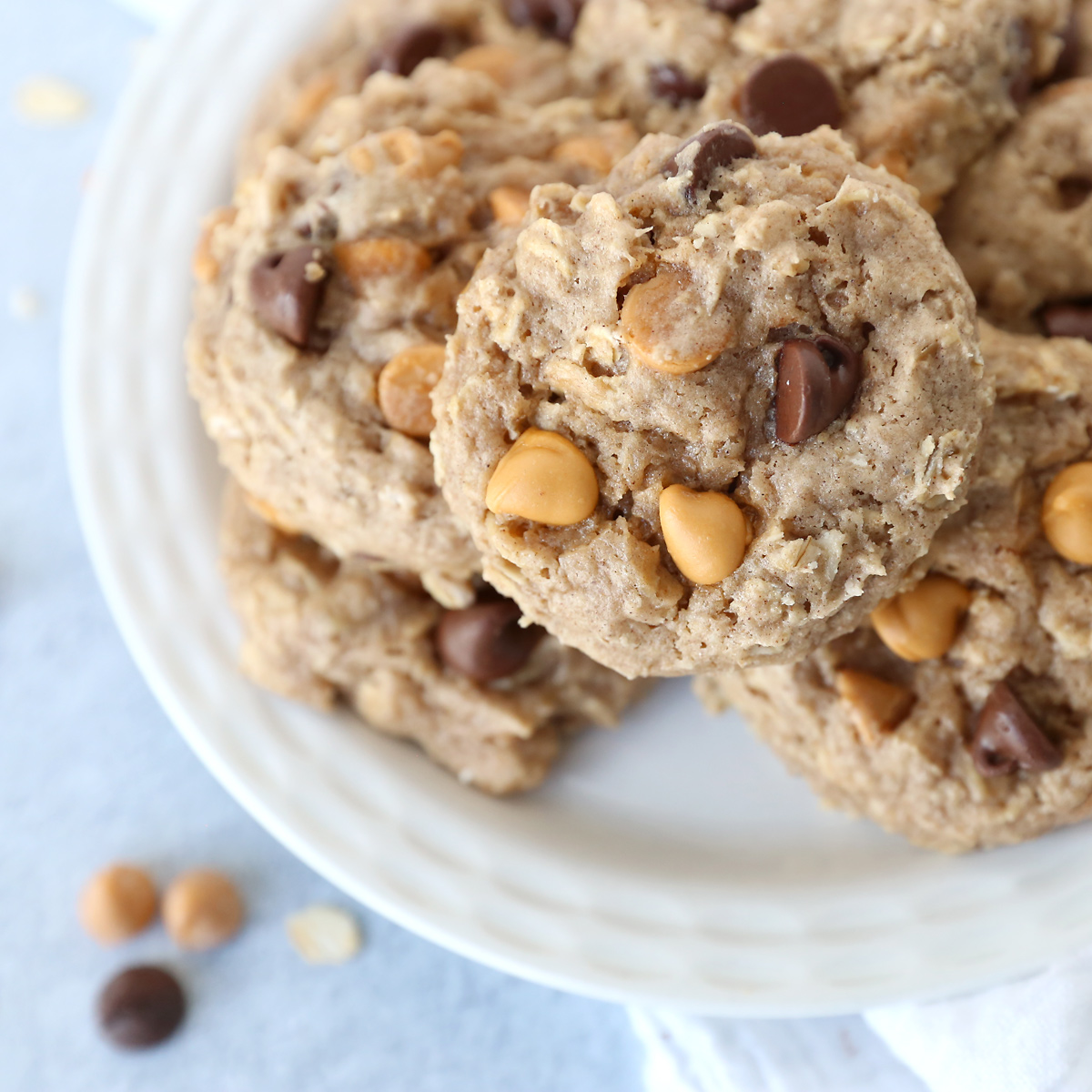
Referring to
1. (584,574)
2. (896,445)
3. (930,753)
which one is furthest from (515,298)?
(930,753)

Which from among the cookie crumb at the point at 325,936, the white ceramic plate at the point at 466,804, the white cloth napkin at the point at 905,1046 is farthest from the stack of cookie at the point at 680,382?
the cookie crumb at the point at 325,936

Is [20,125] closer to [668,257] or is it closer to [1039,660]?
[668,257]

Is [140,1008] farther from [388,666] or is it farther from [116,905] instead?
[388,666]

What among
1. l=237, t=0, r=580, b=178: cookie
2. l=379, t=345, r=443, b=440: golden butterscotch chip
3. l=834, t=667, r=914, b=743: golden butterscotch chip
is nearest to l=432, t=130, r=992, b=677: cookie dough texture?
l=379, t=345, r=443, b=440: golden butterscotch chip

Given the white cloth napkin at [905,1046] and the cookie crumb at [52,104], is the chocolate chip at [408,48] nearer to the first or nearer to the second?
the cookie crumb at [52,104]

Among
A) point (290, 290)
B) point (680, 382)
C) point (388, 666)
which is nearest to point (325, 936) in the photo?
point (388, 666)

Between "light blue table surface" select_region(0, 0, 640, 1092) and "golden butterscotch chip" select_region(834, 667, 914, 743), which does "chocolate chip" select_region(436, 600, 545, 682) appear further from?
"light blue table surface" select_region(0, 0, 640, 1092)
